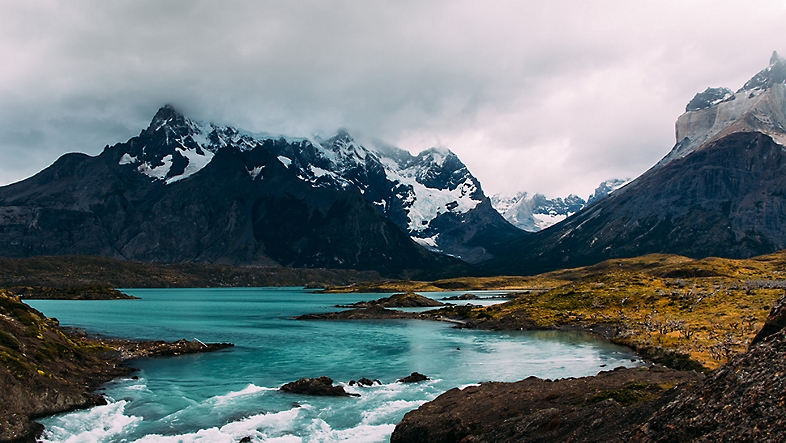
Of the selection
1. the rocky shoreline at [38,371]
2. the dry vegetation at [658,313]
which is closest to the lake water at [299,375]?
the rocky shoreline at [38,371]

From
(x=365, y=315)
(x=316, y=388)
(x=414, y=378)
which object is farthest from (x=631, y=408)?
(x=365, y=315)

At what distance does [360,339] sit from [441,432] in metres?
80.4

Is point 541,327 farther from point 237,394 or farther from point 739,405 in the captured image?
point 739,405

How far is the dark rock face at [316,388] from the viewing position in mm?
59188

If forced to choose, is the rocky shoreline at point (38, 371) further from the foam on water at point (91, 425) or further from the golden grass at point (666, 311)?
the golden grass at point (666, 311)

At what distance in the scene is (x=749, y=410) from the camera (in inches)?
648

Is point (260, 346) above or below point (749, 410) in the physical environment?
below

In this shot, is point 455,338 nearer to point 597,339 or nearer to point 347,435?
point 597,339

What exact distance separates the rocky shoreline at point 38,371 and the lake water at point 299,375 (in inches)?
78.1

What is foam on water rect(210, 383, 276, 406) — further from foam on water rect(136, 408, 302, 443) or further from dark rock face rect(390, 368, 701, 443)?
dark rock face rect(390, 368, 701, 443)

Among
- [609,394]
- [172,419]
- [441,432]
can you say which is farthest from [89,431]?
[609,394]

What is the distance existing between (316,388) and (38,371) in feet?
90.3

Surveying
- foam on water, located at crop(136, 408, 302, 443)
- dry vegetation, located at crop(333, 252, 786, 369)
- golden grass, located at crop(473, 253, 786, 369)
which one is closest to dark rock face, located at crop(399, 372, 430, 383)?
foam on water, located at crop(136, 408, 302, 443)

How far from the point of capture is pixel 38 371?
5328cm
